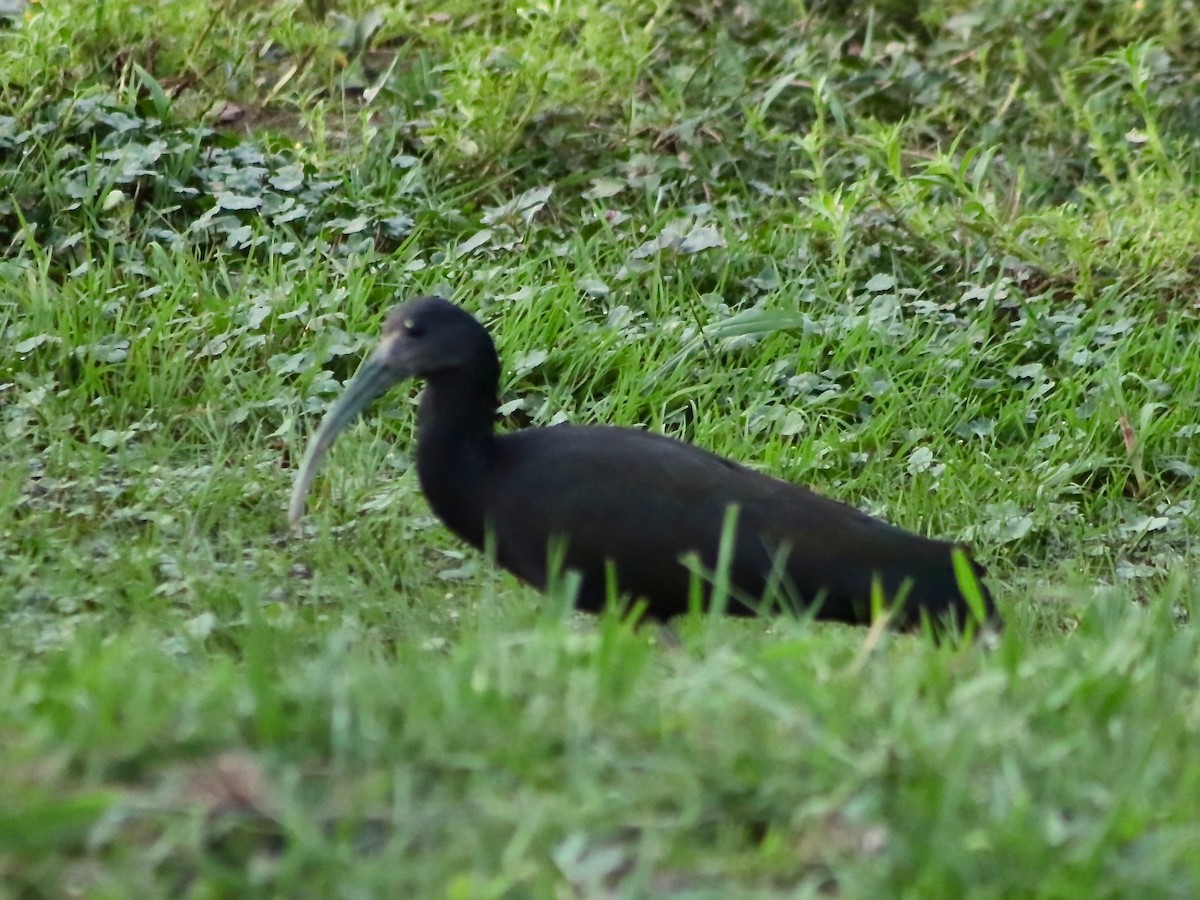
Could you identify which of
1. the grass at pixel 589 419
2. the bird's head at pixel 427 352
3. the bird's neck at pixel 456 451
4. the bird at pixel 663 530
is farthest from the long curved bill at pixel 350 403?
the grass at pixel 589 419

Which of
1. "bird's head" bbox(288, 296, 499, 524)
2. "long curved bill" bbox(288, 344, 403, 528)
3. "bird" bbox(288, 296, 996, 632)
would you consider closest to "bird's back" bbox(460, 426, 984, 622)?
"bird" bbox(288, 296, 996, 632)

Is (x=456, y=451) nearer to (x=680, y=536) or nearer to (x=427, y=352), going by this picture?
(x=427, y=352)

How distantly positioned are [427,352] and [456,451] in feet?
0.89

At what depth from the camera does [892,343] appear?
598 centimetres

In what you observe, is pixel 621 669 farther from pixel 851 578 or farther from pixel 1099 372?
pixel 1099 372

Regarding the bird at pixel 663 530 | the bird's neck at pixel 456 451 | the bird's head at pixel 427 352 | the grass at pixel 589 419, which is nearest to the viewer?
the grass at pixel 589 419

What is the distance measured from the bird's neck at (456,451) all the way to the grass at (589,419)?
11.3 inches

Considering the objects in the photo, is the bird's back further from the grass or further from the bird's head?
the bird's head

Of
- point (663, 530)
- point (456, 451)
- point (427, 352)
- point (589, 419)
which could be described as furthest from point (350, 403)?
point (589, 419)

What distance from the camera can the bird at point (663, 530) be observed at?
3.97m

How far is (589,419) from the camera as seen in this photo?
18.5 feet

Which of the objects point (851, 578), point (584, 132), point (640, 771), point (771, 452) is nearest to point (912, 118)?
point (584, 132)

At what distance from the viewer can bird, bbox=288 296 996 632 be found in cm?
397

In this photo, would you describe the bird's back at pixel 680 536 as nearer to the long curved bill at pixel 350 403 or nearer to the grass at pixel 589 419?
the grass at pixel 589 419
